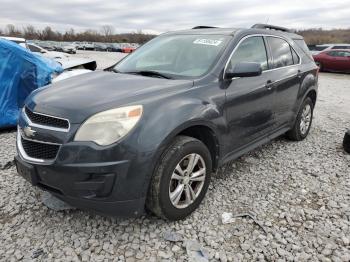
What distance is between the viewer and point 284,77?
13.5ft

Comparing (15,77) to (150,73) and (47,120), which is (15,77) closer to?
(150,73)

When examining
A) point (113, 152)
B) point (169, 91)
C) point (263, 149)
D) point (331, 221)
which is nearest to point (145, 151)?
point (113, 152)

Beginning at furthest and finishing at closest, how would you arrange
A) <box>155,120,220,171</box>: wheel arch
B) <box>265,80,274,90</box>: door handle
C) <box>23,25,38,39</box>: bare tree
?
<box>23,25,38,39</box>: bare tree < <box>265,80,274,90</box>: door handle < <box>155,120,220,171</box>: wheel arch

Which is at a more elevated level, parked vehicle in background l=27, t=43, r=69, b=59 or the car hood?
the car hood

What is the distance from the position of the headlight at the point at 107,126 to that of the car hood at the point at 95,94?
0.19 feet

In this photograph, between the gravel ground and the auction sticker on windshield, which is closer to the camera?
the gravel ground

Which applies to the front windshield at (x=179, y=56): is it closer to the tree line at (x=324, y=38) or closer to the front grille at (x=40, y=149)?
the front grille at (x=40, y=149)

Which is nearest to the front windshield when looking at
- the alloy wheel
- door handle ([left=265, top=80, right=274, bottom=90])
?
door handle ([left=265, top=80, right=274, bottom=90])

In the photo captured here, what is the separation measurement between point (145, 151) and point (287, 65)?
112 inches

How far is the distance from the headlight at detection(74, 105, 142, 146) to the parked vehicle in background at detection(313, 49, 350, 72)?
16.5m

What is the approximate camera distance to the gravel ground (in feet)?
8.14

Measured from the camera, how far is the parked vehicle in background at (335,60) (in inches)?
660

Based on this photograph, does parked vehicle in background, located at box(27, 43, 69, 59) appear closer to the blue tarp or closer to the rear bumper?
the blue tarp

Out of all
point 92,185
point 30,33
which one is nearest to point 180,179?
point 92,185
